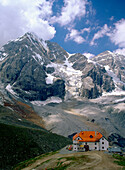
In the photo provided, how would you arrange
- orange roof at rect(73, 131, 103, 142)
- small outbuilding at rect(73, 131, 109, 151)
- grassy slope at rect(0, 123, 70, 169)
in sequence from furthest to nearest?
1. orange roof at rect(73, 131, 103, 142)
2. small outbuilding at rect(73, 131, 109, 151)
3. grassy slope at rect(0, 123, 70, 169)

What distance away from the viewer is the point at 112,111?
176m

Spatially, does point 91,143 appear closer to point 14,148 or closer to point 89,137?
point 89,137

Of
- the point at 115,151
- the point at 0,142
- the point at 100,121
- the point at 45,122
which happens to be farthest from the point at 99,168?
the point at 100,121

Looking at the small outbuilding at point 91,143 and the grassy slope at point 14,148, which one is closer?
the grassy slope at point 14,148

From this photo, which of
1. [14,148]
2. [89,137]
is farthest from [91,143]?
[14,148]

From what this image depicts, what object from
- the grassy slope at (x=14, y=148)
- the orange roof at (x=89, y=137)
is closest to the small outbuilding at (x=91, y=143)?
the orange roof at (x=89, y=137)

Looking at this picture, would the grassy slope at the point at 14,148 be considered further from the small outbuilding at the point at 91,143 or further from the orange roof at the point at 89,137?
the orange roof at the point at 89,137

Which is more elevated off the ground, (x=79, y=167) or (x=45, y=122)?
(x=45, y=122)

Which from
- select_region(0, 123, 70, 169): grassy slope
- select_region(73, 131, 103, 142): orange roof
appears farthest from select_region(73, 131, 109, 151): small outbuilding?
select_region(0, 123, 70, 169): grassy slope

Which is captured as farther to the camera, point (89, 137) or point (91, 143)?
point (89, 137)

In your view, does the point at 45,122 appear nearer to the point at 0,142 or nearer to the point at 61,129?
the point at 61,129

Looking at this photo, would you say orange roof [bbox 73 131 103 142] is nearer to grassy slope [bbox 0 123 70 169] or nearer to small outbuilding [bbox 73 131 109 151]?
small outbuilding [bbox 73 131 109 151]

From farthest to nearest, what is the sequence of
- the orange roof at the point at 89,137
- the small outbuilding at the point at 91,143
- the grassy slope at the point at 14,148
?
the orange roof at the point at 89,137 → the small outbuilding at the point at 91,143 → the grassy slope at the point at 14,148

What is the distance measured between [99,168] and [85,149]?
1809cm
